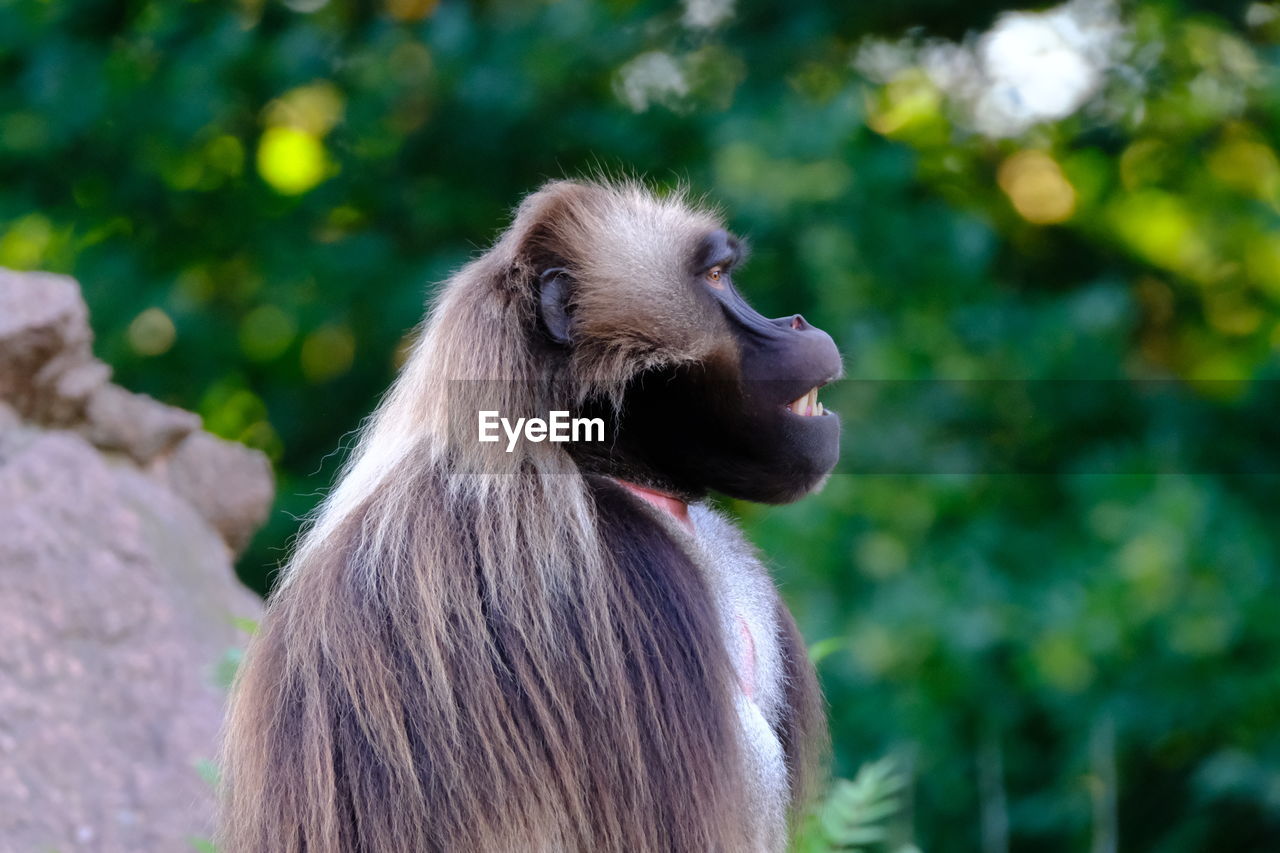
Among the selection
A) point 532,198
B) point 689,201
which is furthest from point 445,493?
point 689,201

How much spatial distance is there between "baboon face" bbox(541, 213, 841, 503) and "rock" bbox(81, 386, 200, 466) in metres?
2.18

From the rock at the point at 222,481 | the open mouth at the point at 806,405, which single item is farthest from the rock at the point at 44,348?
the open mouth at the point at 806,405

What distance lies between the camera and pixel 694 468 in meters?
2.60

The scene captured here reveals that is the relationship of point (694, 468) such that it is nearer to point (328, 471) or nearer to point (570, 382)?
point (570, 382)

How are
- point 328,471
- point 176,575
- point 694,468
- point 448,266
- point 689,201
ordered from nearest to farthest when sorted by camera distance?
1. point 694,468
2. point 689,201
3. point 176,575
4. point 448,266
5. point 328,471

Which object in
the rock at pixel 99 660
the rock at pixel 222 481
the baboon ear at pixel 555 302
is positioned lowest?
the rock at pixel 99 660

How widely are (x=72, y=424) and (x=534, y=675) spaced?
2454 millimetres

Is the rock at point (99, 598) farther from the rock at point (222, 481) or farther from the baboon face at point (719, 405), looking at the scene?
the baboon face at point (719, 405)

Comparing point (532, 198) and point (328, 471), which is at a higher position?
point (532, 198)

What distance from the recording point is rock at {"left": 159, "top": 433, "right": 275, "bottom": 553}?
4371 millimetres

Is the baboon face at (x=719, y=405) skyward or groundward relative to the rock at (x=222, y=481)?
skyward

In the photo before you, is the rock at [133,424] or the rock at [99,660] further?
the rock at [133,424]

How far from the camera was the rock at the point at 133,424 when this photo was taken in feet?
13.5

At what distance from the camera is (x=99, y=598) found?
11.9ft
